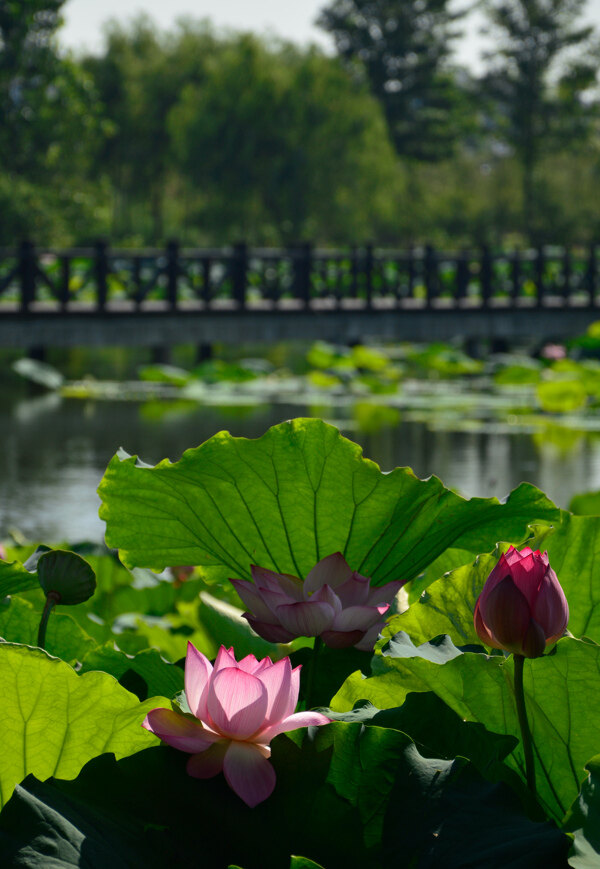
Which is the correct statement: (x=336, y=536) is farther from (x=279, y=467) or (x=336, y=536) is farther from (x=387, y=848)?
(x=387, y=848)

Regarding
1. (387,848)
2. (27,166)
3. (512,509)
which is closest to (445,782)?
(387,848)

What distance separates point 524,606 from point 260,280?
59.3ft

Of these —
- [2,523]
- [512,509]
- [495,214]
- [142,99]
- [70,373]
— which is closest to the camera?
[512,509]

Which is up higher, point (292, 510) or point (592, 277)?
point (292, 510)

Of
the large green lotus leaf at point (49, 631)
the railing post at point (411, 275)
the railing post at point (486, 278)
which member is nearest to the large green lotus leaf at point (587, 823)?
the large green lotus leaf at point (49, 631)

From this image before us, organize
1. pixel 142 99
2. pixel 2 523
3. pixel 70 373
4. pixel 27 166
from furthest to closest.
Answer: pixel 142 99
pixel 27 166
pixel 70 373
pixel 2 523

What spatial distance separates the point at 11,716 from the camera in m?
0.92

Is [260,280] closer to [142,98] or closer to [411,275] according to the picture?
[411,275]

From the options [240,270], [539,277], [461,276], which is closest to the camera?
[240,270]

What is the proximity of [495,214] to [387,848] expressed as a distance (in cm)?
4748

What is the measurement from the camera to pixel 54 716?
93 centimetres

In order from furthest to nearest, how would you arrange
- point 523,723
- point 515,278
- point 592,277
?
point 592,277 → point 515,278 → point 523,723

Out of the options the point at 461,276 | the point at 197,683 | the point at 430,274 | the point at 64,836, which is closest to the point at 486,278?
the point at 461,276

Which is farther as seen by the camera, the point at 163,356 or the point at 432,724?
the point at 163,356
